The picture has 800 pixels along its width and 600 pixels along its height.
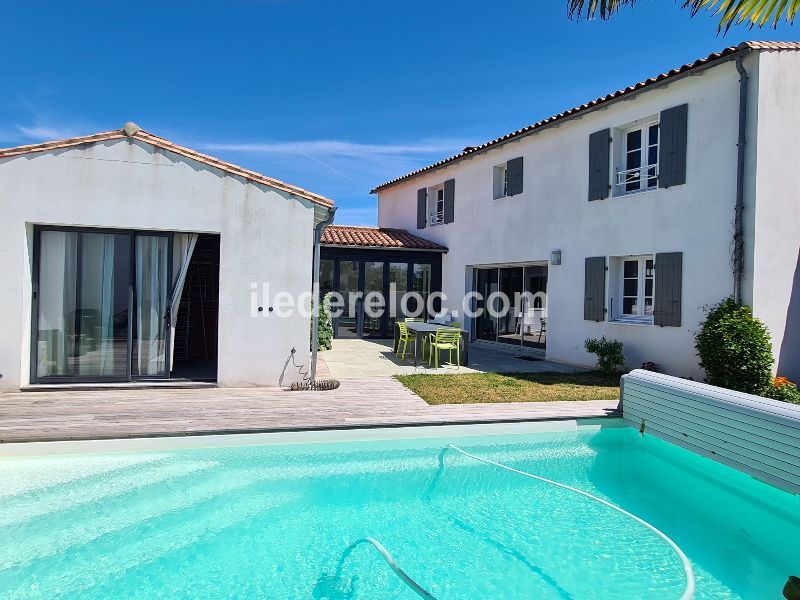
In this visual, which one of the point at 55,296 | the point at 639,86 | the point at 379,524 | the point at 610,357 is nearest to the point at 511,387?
the point at 610,357

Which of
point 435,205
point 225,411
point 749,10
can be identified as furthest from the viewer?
point 435,205

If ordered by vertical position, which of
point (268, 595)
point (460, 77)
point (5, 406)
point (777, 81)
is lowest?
point (268, 595)

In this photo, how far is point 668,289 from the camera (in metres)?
10.9

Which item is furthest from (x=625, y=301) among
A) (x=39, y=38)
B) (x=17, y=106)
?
(x=17, y=106)

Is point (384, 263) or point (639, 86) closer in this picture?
point (639, 86)

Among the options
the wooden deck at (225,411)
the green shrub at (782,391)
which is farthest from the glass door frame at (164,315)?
the green shrub at (782,391)

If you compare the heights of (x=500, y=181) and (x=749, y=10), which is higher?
(x=500, y=181)

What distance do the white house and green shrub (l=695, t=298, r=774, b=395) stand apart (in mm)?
7985

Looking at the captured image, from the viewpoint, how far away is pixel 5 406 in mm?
7516

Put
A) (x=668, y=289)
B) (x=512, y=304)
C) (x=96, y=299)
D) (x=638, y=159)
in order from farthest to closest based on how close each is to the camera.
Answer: (x=512, y=304)
(x=638, y=159)
(x=668, y=289)
(x=96, y=299)

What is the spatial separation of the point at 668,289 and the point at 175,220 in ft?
34.4

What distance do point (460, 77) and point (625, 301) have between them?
9053 millimetres

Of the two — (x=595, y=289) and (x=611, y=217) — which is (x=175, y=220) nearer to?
(x=595, y=289)

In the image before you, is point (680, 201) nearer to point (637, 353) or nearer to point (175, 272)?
point (637, 353)
